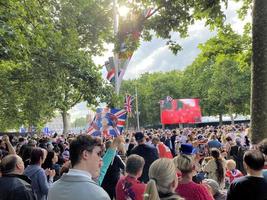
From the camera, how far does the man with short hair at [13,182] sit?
5355mm

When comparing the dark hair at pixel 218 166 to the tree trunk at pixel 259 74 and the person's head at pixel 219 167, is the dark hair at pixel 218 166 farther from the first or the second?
the tree trunk at pixel 259 74

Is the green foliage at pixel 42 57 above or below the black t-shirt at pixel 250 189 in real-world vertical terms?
above

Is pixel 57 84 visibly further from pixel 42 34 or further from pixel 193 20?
pixel 193 20

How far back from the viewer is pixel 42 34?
40.8ft

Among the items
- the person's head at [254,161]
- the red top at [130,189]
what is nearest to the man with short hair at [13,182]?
the red top at [130,189]

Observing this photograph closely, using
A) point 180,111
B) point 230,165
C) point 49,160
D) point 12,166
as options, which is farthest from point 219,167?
point 180,111

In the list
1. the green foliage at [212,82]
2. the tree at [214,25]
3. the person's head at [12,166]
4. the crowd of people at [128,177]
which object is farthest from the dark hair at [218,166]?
the green foliage at [212,82]

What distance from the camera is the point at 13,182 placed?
17.8 ft

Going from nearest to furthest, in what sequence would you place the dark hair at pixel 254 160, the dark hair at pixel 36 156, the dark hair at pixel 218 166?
the dark hair at pixel 254 160
the dark hair at pixel 36 156
the dark hair at pixel 218 166

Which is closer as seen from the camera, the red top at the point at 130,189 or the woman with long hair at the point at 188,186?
the woman with long hair at the point at 188,186

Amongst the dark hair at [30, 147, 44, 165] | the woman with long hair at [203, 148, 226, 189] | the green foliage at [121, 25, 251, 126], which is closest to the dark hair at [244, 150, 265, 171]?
the woman with long hair at [203, 148, 226, 189]

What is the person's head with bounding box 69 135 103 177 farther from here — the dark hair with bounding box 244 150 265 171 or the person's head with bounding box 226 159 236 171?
the person's head with bounding box 226 159 236 171

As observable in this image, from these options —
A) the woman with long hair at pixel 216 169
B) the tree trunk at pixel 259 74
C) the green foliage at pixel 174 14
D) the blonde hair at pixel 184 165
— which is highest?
the green foliage at pixel 174 14

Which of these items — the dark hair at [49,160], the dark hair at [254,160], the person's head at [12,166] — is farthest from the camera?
the dark hair at [49,160]
